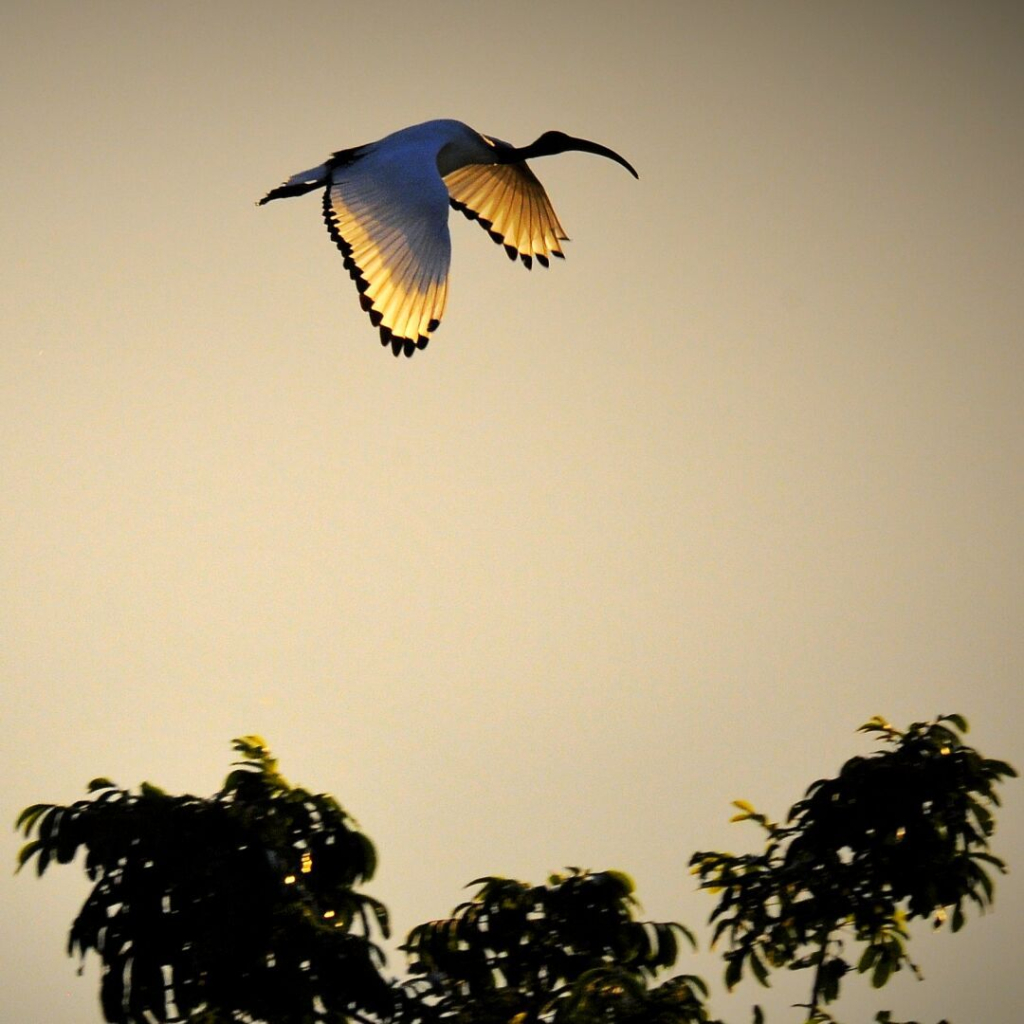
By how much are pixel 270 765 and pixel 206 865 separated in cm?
63

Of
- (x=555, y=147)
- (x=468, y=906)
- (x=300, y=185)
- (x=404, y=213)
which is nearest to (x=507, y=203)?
(x=555, y=147)

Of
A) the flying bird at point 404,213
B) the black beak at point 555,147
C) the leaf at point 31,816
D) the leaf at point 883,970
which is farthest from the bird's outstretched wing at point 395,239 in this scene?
the leaf at point 883,970

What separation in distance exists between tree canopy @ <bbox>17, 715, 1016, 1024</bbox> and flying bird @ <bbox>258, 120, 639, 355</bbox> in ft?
7.26

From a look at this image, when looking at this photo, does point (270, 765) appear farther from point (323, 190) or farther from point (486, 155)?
point (486, 155)

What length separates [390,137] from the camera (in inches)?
468

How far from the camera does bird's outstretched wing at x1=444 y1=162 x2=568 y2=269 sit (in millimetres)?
13227

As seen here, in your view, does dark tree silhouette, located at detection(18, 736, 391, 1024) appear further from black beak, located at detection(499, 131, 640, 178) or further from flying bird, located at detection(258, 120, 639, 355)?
black beak, located at detection(499, 131, 640, 178)

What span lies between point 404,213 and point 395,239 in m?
0.20

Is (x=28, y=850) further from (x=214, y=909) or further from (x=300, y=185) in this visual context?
(x=300, y=185)

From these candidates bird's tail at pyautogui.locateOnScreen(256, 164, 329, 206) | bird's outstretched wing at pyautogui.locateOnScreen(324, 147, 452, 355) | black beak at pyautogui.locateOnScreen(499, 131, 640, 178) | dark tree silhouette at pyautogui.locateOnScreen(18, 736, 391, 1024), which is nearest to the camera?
dark tree silhouette at pyautogui.locateOnScreen(18, 736, 391, 1024)

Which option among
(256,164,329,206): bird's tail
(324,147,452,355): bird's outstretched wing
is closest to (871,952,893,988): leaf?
(324,147,452,355): bird's outstretched wing

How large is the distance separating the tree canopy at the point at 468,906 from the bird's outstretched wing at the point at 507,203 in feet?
13.3

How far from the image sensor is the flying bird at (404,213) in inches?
421

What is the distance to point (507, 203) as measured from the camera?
13305mm
